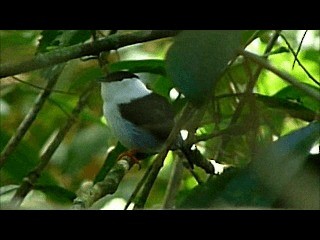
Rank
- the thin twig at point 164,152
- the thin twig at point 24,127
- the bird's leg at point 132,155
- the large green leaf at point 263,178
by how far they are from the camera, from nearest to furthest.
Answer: the large green leaf at point 263,178, the thin twig at point 164,152, the bird's leg at point 132,155, the thin twig at point 24,127

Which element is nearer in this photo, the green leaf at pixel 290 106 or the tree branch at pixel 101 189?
the tree branch at pixel 101 189

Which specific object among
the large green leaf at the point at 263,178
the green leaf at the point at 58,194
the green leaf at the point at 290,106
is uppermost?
the large green leaf at the point at 263,178

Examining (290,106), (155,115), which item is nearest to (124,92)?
(290,106)

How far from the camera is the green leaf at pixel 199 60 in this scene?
1.89ft

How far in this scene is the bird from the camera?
0.96 metres

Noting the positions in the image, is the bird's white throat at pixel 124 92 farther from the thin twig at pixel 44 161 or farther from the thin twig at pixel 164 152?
the thin twig at pixel 164 152

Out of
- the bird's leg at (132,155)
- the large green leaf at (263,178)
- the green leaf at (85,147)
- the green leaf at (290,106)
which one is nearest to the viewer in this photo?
the large green leaf at (263,178)

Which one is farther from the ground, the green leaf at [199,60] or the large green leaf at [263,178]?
the green leaf at [199,60]

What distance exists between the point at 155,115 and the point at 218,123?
9 centimetres

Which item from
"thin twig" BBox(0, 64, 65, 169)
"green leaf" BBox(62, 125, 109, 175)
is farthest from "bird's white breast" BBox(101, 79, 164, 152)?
"green leaf" BBox(62, 125, 109, 175)

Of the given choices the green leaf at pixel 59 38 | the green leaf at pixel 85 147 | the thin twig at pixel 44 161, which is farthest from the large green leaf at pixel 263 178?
the green leaf at pixel 85 147

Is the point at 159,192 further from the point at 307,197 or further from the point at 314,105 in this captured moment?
the point at 307,197

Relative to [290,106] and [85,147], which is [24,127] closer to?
[85,147]

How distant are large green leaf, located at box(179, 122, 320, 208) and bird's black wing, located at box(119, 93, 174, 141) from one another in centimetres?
25
